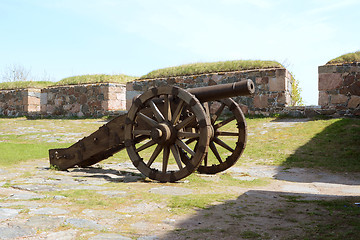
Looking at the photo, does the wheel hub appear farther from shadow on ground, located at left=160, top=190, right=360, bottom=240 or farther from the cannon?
shadow on ground, located at left=160, top=190, right=360, bottom=240

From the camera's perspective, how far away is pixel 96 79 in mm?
16672

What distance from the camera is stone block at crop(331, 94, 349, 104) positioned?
11523 mm

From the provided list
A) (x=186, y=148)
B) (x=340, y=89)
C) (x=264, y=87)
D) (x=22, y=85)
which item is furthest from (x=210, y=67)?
(x=22, y=85)

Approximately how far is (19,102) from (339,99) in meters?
14.1

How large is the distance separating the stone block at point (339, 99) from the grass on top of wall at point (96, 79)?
870 cm

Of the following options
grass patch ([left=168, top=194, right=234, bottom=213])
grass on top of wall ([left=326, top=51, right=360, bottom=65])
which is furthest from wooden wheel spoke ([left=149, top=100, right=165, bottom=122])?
grass on top of wall ([left=326, top=51, right=360, bottom=65])

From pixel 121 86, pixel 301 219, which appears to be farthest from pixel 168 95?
pixel 121 86

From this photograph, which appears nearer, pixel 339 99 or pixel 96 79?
pixel 339 99

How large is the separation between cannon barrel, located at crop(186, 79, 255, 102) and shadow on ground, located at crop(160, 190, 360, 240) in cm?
154

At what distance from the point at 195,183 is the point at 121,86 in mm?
11454

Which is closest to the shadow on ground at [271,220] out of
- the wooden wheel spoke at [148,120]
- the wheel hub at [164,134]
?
the wheel hub at [164,134]

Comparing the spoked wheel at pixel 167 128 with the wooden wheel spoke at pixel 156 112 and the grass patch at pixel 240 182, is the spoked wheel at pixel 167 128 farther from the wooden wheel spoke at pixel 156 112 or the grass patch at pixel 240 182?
the grass patch at pixel 240 182

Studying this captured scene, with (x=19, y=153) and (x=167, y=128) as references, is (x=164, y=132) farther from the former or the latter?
(x=19, y=153)

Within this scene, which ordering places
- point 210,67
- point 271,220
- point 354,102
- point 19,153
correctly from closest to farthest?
point 271,220 < point 19,153 < point 354,102 < point 210,67
